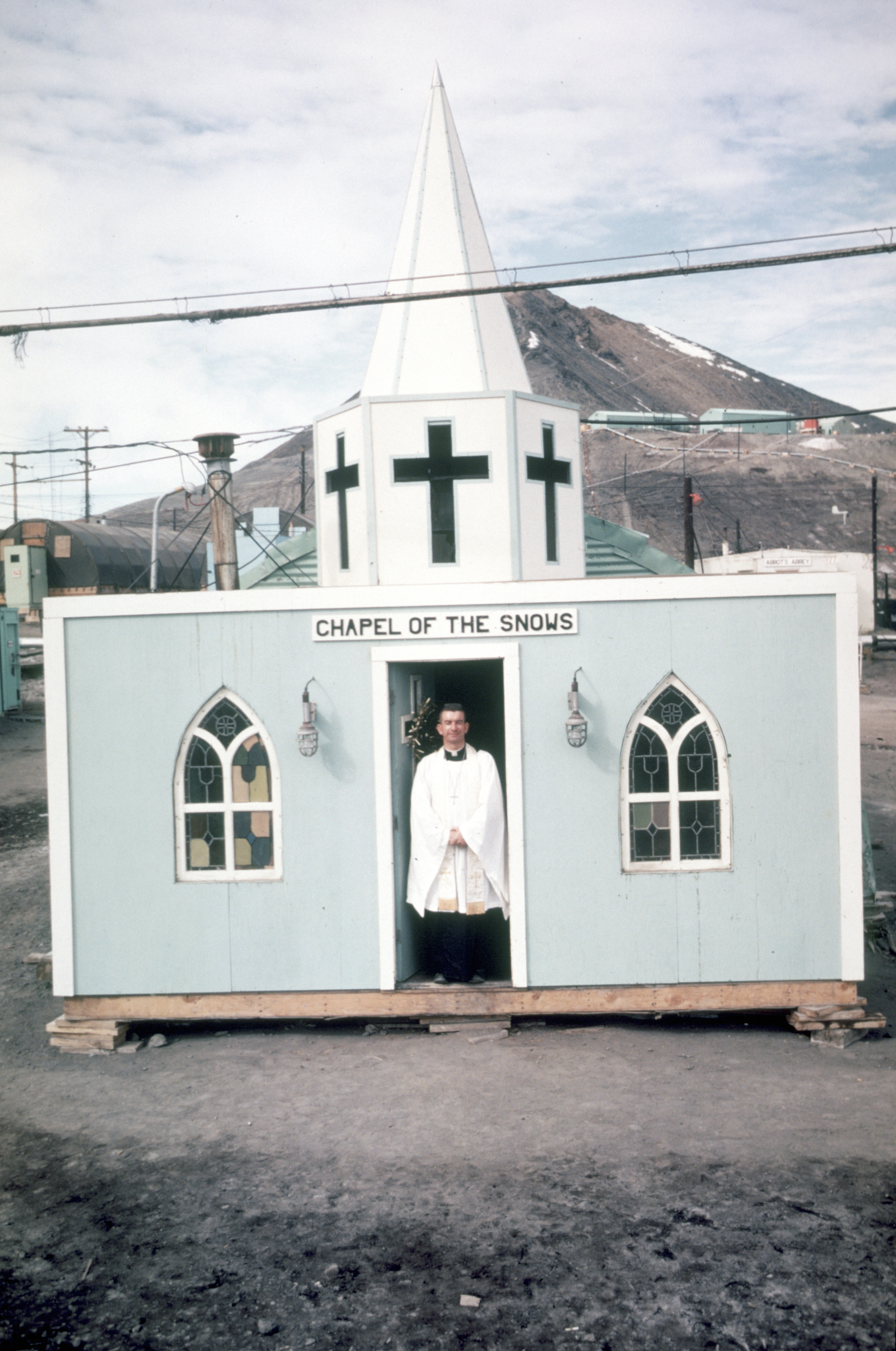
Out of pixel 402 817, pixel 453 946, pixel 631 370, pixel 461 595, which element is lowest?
pixel 453 946

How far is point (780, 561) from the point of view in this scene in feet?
117

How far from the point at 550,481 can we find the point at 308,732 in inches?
118

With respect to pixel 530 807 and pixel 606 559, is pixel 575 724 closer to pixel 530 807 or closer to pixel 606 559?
pixel 530 807

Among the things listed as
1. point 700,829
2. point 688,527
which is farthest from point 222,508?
point 688,527

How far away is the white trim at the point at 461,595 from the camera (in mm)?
7121

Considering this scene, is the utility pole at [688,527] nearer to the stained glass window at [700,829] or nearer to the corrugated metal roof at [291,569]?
the corrugated metal roof at [291,569]

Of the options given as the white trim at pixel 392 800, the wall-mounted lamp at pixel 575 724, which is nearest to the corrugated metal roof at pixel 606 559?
the white trim at pixel 392 800

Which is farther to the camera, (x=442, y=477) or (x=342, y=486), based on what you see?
(x=342, y=486)

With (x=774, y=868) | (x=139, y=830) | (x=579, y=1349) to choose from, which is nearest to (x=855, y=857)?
(x=774, y=868)

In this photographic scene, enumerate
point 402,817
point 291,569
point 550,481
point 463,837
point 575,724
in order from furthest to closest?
point 291,569, point 550,481, point 402,817, point 463,837, point 575,724

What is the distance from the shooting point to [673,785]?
7.21 meters

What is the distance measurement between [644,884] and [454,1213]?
2.80 metres

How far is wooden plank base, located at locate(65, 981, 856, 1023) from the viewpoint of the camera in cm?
711

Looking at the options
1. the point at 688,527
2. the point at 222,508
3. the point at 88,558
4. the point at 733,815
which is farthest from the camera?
the point at 88,558
